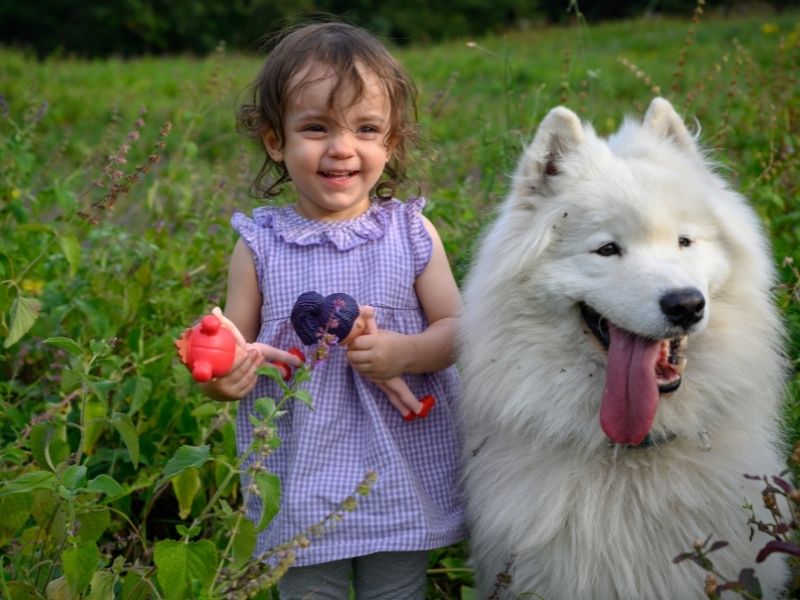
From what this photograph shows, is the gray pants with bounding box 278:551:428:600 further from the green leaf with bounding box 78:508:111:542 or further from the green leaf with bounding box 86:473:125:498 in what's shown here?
the green leaf with bounding box 86:473:125:498

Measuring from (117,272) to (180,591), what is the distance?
246 cm

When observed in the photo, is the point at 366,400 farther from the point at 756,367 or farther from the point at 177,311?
the point at 177,311

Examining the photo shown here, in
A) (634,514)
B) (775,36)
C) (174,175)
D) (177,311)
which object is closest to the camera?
(634,514)

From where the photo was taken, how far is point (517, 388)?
9.15ft

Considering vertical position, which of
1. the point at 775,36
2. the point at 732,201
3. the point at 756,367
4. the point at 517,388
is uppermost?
the point at 732,201

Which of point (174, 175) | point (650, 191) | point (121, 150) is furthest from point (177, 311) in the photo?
point (650, 191)

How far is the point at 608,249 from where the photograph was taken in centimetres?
268

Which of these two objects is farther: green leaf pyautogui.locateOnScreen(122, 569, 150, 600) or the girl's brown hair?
the girl's brown hair

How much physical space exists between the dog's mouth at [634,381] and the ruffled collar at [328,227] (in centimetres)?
79

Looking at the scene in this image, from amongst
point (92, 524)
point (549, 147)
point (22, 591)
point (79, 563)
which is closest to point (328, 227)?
point (549, 147)

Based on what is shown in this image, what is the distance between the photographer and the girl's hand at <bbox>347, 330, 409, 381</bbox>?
2.73m

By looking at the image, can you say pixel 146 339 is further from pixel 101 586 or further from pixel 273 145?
pixel 101 586

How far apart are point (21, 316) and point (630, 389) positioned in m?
1.79

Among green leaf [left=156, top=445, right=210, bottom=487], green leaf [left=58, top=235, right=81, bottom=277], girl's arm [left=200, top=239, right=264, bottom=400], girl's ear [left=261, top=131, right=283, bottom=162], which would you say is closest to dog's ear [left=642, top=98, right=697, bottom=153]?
girl's ear [left=261, top=131, right=283, bottom=162]
